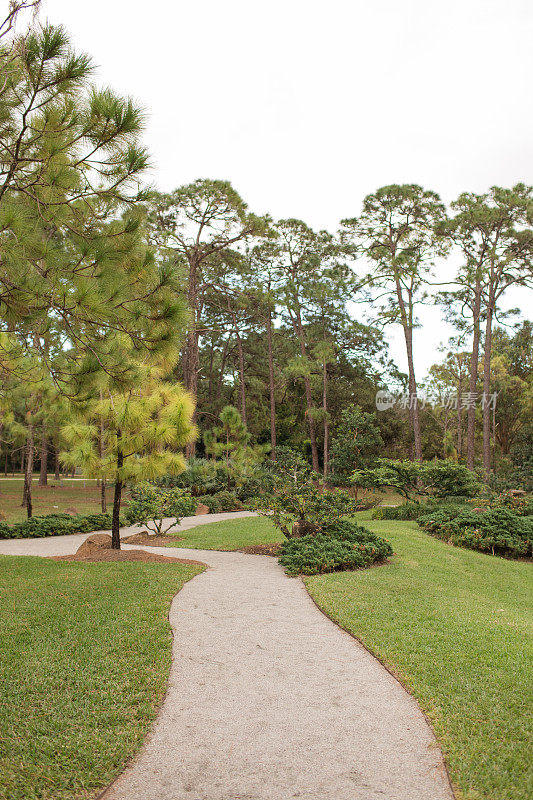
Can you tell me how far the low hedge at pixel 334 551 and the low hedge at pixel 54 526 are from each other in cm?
638

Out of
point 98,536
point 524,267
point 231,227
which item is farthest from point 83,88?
point 524,267

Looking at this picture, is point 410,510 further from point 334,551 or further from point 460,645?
point 460,645

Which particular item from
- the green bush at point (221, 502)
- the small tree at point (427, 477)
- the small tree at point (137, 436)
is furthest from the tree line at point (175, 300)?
the small tree at point (427, 477)

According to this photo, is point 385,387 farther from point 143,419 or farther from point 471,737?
point 471,737

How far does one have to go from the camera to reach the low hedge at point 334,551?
714 cm

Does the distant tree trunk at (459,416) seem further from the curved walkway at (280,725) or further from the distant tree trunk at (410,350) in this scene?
the curved walkway at (280,725)

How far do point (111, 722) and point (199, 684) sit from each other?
2.27 feet

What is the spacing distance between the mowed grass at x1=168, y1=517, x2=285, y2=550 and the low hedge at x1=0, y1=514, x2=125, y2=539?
7.17 feet

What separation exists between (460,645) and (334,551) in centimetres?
317

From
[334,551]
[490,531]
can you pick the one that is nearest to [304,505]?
[334,551]

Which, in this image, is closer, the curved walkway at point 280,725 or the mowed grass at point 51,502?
the curved walkway at point 280,725

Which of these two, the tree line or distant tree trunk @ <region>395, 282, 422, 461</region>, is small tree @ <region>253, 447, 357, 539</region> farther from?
distant tree trunk @ <region>395, 282, 422, 461</region>

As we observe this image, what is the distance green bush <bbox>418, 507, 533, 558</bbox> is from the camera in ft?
31.5

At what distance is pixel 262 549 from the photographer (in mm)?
9273
